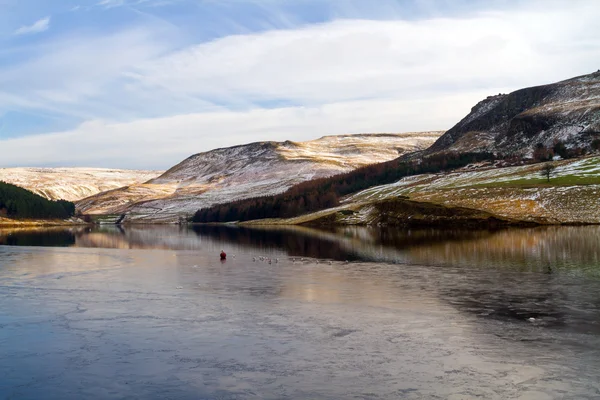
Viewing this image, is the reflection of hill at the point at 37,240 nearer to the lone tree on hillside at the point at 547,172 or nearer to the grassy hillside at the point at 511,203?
the grassy hillside at the point at 511,203

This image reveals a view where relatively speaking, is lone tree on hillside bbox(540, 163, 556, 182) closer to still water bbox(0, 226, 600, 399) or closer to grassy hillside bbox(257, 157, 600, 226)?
grassy hillside bbox(257, 157, 600, 226)

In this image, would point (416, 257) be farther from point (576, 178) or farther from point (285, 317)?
point (576, 178)

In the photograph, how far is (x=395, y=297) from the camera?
47.8 m

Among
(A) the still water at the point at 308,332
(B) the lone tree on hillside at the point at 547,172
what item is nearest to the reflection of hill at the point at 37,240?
(A) the still water at the point at 308,332

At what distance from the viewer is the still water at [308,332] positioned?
1045 inches

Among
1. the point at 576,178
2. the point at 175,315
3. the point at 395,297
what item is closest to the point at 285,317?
the point at 175,315

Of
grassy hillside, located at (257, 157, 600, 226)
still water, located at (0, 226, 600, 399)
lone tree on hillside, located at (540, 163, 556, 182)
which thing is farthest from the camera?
lone tree on hillside, located at (540, 163, 556, 182)

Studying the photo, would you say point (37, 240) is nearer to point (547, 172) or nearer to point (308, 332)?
point (308, 332)

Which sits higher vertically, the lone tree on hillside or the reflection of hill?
the lone tree on hillside

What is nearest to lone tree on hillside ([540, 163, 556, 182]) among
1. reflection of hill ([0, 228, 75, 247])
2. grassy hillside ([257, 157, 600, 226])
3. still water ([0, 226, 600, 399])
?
grassy hillside ([257, 157, 600, 226])

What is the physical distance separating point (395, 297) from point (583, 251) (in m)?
41.6

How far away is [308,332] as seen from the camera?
36188mm

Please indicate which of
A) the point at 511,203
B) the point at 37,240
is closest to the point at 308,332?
the point at 37,240

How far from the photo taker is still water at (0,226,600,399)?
26531 millimetres
